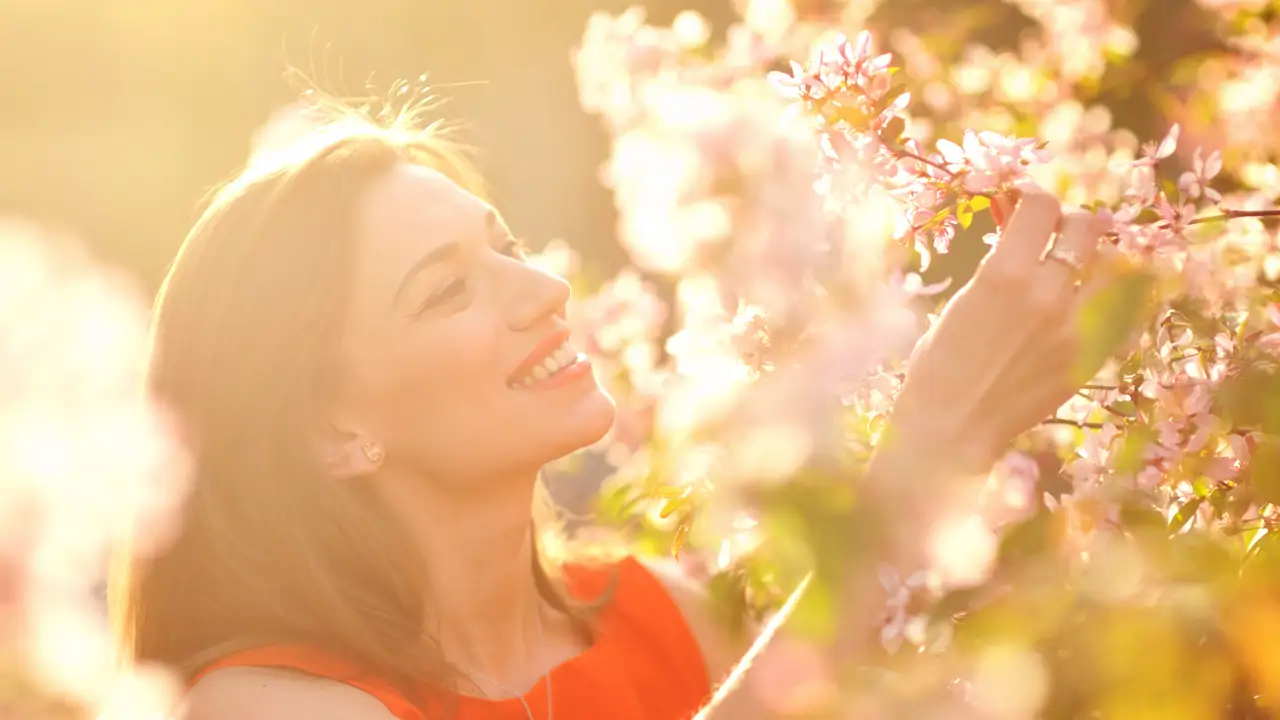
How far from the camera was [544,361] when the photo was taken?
1.85 metres

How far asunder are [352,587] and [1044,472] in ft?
3.49

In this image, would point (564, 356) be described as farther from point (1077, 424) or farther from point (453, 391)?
point (1077, 424)

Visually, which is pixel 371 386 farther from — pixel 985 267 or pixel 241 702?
pixel 985 267

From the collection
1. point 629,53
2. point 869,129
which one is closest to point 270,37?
point 629,53

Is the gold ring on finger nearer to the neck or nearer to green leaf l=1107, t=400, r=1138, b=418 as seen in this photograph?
green leaf l=1107, t=400, r=1138, b=418

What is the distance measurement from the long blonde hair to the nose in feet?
0.88

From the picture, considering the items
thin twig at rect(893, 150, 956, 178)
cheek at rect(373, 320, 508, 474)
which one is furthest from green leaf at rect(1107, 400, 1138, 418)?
cheek at rect(373, 320, 508, 474)

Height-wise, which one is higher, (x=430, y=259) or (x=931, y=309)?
(x=430, y=259)

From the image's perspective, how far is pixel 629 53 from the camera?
8.13 ft

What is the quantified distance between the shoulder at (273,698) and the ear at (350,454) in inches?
13.0

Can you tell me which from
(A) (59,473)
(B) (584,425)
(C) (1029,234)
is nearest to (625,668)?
(B) (584,425)

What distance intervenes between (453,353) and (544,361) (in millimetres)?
143

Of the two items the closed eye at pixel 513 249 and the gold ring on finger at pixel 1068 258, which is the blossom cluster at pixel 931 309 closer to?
the gold ring on finger at pixel 1068 258

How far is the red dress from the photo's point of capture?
2.01 metres
